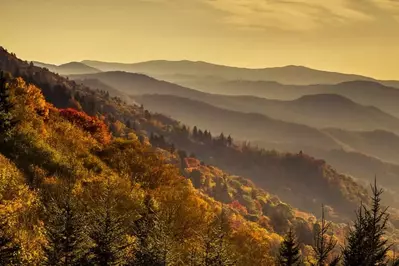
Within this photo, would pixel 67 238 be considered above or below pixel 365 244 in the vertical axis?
below

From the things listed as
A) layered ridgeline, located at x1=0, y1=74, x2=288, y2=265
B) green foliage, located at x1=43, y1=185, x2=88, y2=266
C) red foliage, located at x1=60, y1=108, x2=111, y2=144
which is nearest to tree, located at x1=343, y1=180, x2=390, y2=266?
layered ridgeline, located at x1=0, y1=74, x2=288, y2=265

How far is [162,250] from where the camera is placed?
39000 millimetres

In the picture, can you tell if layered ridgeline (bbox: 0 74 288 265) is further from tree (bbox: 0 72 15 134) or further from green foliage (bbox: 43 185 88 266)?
tree (bbox: 0 72 15 134)

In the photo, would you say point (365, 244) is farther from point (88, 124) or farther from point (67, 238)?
point (88, 124)

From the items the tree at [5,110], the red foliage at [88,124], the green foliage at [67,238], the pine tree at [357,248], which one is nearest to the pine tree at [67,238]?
the green foliage at [67,238]

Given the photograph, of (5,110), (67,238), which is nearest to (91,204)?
(67,238)

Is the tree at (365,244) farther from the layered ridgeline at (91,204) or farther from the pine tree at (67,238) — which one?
the pine tree at (67,238)

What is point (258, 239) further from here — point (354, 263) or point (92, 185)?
point (354, 263)

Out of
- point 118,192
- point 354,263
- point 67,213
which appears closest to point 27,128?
point 118,192

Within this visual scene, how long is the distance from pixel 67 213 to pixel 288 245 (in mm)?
18316

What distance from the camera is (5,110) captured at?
67.5 metres

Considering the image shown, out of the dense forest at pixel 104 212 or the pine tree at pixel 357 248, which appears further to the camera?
the dense forest at pixel 104 212

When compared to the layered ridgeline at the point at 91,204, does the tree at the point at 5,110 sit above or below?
above

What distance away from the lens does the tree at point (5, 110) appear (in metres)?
64.4
